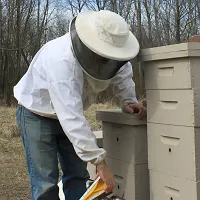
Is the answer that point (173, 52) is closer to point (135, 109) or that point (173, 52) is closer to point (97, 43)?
point (97, 43)

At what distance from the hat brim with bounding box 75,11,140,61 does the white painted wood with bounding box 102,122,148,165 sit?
0.46m

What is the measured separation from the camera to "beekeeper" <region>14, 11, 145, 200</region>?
1.71 m

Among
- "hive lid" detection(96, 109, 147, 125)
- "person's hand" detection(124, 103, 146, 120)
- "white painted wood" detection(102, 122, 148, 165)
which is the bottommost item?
"white painted wood" detection(102, 122, 148, 165)

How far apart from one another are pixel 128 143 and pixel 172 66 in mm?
534

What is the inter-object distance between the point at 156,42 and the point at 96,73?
12448mm

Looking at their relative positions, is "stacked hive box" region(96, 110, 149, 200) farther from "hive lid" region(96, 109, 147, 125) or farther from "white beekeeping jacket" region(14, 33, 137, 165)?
"white beekeeping jacket" region(14, 33, 137, 165)

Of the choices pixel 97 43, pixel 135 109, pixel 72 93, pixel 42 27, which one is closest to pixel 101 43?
pixel 97 43

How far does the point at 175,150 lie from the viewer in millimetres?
1813

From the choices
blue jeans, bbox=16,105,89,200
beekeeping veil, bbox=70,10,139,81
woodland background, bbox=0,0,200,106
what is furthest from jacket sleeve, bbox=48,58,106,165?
woodland background, bbox=0,0,200,106

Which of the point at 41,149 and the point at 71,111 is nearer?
the point at 71,111

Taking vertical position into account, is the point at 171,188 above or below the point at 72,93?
below

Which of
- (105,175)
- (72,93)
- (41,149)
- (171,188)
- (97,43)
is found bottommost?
(171,188)

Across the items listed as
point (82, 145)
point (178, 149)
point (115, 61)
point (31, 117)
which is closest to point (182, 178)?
point (178, 149)

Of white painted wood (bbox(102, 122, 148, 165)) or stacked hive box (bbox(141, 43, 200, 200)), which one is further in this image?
white painted wood (bbox(102, 122, 148, 165))
